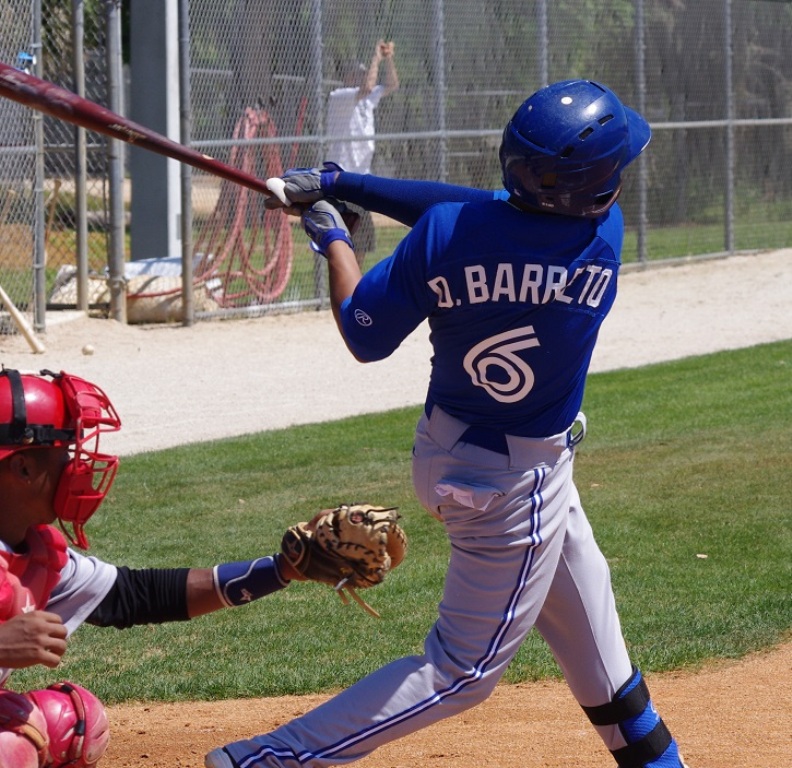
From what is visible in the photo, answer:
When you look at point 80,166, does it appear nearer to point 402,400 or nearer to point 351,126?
point 351,126

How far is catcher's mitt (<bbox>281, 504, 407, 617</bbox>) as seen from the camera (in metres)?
3.33

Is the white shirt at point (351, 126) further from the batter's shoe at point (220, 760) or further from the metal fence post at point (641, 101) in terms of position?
the batter's shoe at point (220, 760)

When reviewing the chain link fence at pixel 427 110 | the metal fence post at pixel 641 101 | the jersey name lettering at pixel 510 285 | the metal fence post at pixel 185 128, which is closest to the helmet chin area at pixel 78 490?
the jersey name lettering at pixel 510 285

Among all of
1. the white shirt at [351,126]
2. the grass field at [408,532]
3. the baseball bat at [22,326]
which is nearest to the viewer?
the grass field at [408,532]

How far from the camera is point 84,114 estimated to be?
157 inches

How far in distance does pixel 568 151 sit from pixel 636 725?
152 centimetres

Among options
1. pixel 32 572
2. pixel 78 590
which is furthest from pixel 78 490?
pixel 78 590

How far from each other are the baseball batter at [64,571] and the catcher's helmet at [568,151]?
2.99 feet

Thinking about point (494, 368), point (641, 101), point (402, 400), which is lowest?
point (402, 400)

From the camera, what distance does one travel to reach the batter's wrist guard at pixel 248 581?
3.49 metres

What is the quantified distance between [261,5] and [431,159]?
2.74 m

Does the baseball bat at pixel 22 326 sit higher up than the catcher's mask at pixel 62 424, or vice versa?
the catcher's mask at pixel 62 424

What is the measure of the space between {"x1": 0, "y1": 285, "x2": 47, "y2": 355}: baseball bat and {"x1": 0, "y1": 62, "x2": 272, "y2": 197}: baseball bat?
709 centimetres

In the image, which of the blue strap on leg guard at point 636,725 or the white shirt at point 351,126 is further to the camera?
the white shirt at point 351,126
